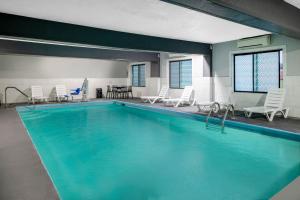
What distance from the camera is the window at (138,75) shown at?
41.5 feet

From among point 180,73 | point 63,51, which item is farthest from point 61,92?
point 180,73

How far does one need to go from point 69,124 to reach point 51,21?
292cm

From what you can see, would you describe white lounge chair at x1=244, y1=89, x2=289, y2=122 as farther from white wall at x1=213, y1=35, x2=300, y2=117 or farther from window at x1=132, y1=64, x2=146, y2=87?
window at x1=132, y1=64, x2=146, y2=87

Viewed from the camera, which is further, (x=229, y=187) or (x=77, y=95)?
(x=77, y=95)

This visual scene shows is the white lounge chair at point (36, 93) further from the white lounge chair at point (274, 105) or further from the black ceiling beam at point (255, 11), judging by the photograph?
the black ceiling beam at point (255, 11)

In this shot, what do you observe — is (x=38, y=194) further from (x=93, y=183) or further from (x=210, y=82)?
(x=210, y=82)

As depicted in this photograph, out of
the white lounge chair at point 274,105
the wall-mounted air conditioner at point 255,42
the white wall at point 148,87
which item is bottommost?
the white lounge chair at point 274,105

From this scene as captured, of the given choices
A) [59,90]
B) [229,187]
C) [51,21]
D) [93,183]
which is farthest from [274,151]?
[59,90]

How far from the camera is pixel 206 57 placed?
8234mm

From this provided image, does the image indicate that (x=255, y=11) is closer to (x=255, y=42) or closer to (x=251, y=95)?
(x=255, y=42)

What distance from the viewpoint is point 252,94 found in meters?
7.03

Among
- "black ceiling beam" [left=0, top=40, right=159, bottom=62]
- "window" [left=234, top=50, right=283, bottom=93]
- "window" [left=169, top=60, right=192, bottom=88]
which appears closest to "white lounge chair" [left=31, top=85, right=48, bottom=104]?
"black ceiling beam" [left=0, top=40, right=159, bottom=62]

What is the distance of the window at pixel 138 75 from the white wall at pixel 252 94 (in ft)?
17.0

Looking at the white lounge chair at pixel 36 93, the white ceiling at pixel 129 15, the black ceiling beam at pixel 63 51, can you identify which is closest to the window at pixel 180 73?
the black ceiling beam at pixel 63 51
